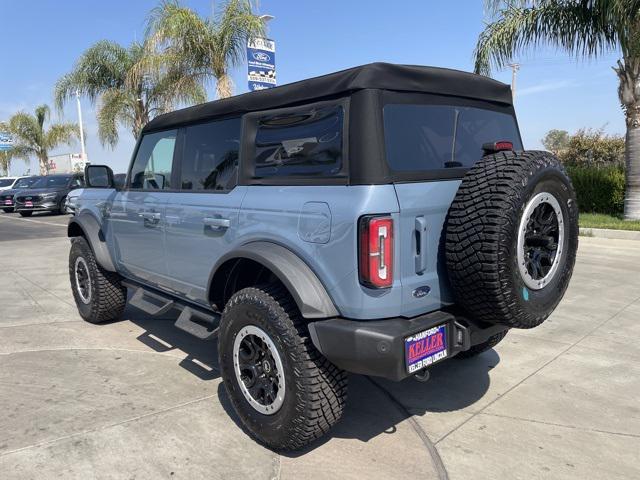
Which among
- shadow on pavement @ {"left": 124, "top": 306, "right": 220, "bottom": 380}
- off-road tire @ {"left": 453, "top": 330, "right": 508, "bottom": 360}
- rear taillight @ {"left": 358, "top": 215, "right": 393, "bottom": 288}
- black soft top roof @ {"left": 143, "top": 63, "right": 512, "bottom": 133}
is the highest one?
black soft top roof @ {"left": 143, "top": 63, "right": 512, "bottom": 133}

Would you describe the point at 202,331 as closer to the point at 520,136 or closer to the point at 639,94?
the point at 520,136

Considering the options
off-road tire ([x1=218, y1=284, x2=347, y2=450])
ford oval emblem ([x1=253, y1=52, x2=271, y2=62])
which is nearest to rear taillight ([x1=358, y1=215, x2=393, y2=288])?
off-road tire ([x1=218, y1=284, x2=347, y2=450])

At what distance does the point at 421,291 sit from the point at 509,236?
0.50 m

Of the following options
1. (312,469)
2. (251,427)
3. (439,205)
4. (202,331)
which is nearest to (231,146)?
(202,331)

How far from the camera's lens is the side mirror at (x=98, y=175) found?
15.7ft

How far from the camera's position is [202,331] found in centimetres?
337

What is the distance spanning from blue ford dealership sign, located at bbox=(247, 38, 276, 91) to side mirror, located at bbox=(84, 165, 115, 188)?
4.14 metres

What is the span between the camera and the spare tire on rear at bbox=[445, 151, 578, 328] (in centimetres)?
243

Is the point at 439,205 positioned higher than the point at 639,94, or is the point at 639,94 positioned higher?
the point at 639,94

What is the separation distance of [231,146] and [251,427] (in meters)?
1.73

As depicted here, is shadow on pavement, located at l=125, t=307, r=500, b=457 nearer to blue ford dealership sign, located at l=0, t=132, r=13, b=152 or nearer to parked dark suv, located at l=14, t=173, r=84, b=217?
parked dark suv, located at l=14, t=173, r=84, b=217

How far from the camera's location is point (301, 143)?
9.37 feet

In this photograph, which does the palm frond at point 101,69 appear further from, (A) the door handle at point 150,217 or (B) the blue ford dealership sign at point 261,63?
(A) the door handle at point 150,217

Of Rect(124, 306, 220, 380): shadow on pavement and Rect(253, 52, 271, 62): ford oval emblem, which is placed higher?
Rect(253, 52, 271, 62): ford oval emblem
